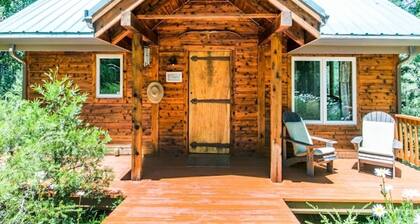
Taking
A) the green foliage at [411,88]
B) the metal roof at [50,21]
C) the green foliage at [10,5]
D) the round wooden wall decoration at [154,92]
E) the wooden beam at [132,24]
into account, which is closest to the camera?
the wooden beam at [132,24]

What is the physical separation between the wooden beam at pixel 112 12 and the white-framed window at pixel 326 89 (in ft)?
12.5

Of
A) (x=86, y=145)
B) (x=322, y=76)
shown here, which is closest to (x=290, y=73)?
(x=322, y=76)

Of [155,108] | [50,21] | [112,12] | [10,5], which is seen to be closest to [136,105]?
[112,12]

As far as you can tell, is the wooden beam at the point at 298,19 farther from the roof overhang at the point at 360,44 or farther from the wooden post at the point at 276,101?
the roof overhang at the point at 360,44

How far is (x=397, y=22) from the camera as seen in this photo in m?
6.75

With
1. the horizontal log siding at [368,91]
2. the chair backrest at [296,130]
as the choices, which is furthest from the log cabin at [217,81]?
the chair backrest at [296,130]

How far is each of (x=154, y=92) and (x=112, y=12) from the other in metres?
2.40

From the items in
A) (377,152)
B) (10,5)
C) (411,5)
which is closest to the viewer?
(377,152)

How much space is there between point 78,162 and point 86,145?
0.29m

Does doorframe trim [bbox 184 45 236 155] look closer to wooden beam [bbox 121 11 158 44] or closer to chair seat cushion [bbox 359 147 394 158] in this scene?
wooden beam [bbox 121 11 158 44]

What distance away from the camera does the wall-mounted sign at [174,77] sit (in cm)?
679

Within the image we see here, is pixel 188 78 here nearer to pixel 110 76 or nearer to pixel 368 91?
pixel 110 76

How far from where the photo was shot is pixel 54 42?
6.27m

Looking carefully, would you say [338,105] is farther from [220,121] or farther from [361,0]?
[361,0]
